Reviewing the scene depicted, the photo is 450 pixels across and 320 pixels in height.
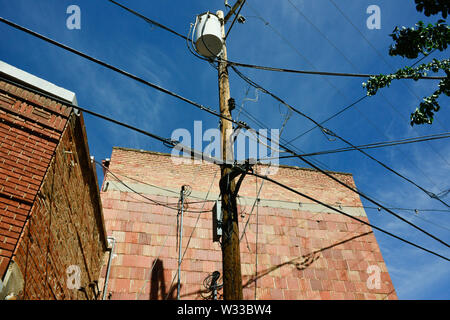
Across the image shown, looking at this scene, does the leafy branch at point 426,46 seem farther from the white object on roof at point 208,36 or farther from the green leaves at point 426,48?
the white object on roof at point 208,36

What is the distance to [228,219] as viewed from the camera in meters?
5.68

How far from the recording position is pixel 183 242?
10398 mm

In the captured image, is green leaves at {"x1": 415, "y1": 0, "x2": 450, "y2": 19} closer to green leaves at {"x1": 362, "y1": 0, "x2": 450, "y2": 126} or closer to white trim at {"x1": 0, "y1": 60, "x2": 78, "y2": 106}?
green leaves at {"x1": 362, "y1": 0, "x2": 450, "y2": 126}

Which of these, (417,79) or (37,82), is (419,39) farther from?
(37,82)

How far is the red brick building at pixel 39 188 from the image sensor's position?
4.08 meters

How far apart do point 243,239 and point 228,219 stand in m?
5.68

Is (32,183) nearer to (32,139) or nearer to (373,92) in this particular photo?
(32,139)

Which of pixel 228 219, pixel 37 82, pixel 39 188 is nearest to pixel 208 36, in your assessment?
pixel 37 82

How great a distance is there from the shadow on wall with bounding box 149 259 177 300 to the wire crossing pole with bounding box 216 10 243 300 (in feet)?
15.8

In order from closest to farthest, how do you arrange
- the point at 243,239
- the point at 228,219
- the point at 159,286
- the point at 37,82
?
the point at 37,82 → the point at 228,219 → the point at 159,286 → the point at 243,239

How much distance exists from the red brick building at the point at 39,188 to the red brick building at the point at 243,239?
131 inches

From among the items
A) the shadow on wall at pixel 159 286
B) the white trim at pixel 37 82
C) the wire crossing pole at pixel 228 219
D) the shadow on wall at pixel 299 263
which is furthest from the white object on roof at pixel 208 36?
the shadow on wall at pixel 299 263

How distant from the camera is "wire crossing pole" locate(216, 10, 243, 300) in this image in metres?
5.04
